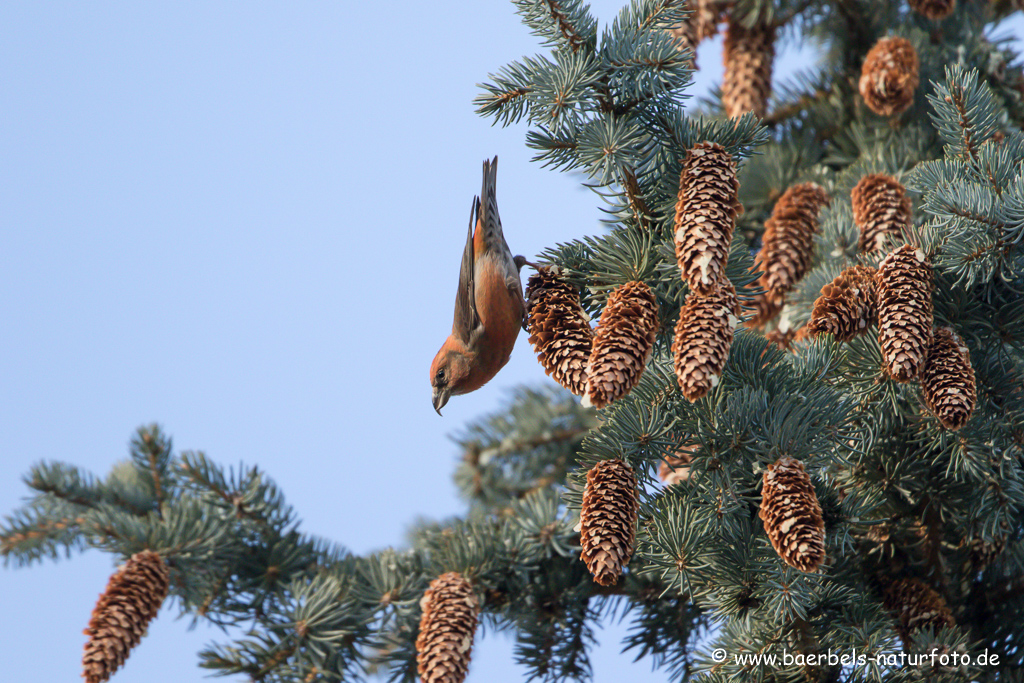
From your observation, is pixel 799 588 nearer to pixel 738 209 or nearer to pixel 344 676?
pixel 738 209

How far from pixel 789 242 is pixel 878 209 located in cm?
28

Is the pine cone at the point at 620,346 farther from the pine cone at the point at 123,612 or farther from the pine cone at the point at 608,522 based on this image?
the pine cone at the point at 123,612

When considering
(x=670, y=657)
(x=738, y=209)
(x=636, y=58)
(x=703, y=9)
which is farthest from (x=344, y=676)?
(x=703, y=9)

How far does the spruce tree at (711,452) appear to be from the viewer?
189cm

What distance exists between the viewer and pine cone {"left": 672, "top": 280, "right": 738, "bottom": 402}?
1747 millimetres

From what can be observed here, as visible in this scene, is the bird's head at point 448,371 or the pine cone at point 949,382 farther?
the bird's head at point 448,371

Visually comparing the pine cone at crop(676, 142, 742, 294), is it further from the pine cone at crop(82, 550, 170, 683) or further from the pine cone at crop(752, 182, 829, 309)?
the pine cone at crop(82, 550, 170, 683)

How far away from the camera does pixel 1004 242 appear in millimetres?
1890

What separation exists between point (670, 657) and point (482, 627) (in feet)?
1.95

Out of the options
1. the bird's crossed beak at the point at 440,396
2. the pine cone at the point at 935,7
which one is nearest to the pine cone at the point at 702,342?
the bird's crossed beak at the point at 440,396

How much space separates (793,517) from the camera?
1.75m

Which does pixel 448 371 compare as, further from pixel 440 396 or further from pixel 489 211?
pixel 489 211

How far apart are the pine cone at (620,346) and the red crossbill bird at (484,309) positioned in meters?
1.13

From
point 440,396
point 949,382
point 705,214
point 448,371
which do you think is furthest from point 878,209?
point 440,396
